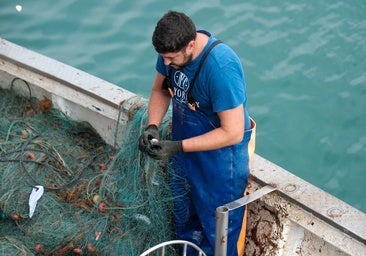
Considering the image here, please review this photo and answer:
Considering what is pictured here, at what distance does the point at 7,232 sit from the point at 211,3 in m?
4.86

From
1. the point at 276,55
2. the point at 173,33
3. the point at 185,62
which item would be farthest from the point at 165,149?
the point at 276,55

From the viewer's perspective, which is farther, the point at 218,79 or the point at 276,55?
the point at 276,55

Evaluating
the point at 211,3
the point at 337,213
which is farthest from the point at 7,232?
the point at 211,3

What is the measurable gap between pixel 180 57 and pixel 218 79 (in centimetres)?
24

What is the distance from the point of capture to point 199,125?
11.3ft

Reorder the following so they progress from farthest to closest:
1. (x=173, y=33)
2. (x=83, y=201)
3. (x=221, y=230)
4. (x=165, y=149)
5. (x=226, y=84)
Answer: (x=83, y=201)
(x=165, y=149)
(x=221, y=230)
(x=226, y=84)
(x=173, y=33)

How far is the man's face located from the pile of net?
0.85 m

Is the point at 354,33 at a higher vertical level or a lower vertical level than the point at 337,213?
lower

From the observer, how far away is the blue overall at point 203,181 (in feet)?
11.3

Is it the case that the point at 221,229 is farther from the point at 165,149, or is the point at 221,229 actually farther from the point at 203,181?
the point at 165,149

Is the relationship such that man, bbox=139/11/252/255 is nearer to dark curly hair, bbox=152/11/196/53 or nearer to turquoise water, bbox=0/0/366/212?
dark curly hair, bbox=152/11/196/53

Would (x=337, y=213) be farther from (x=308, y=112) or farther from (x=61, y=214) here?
(x=308, y=112)

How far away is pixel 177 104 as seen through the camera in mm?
3518

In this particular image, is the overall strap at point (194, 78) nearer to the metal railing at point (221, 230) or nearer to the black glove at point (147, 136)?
the black glove at point (147, 136)
